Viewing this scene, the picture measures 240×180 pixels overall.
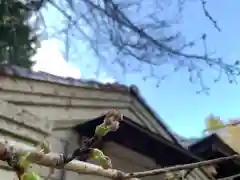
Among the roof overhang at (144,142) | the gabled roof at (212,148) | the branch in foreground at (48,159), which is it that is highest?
the gabled roof at (212,148)

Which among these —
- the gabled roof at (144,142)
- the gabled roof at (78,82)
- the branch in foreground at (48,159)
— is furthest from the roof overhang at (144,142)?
the branch in foreground at (48,159)

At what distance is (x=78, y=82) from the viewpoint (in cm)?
373

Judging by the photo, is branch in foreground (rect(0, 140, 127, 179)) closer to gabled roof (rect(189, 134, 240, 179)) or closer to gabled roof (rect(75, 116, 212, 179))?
gabled roof (rect(75, 116, 212, 179))

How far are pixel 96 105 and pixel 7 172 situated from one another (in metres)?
1.94

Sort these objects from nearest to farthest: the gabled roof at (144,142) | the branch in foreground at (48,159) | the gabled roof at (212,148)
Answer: the branch in foreground at (48,159), the gabled roof at (144,142), the gabled roof at (212,148)

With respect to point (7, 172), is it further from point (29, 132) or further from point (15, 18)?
point (15, 18)

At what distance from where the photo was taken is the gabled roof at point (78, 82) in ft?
9.76

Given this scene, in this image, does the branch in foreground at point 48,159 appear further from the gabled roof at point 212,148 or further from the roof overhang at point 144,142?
the gabled roof at point 212,148

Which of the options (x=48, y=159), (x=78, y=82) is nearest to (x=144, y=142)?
(x=78, y=82)

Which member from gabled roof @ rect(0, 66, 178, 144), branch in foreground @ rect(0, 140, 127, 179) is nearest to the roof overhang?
gabled roof @ rect(0, 66, 178, 144)

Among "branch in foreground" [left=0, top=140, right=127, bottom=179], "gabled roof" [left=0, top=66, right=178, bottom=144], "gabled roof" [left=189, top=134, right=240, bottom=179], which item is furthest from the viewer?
"gabled roof" [left=189, top=134, right=240, bottom=179]

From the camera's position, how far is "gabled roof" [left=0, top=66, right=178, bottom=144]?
2975 millimetres

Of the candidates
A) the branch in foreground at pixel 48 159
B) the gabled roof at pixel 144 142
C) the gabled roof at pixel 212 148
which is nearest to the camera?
the branch in foreground at pixel 48 159

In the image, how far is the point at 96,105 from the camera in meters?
4.09
